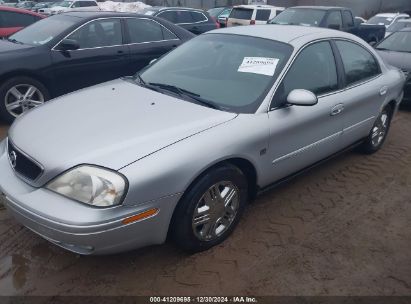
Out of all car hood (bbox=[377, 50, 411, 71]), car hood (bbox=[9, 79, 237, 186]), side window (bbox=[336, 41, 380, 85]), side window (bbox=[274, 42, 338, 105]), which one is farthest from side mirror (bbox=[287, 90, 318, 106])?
car hood (bbox=[377, 50, 411, 71])

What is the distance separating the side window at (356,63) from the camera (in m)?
3.84

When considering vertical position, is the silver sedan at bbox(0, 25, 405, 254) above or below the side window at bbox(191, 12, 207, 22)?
above

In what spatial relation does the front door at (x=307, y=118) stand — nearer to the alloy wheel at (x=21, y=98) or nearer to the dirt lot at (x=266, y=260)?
the dirt lot at (x=266, y=260)

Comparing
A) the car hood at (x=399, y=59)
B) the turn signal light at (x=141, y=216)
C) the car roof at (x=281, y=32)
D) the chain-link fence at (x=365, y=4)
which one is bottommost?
the chain-link fence at (x=365, y=4)

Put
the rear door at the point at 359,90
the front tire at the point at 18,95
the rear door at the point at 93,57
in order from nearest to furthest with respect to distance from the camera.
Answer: the rear door at the point at 359,90 < the front tire at the point at 18,95 < the rear door at the point at 93,57

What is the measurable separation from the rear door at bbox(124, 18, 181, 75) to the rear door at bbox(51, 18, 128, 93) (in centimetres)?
13

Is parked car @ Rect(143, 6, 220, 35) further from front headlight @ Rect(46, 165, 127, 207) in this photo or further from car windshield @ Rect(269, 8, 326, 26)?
front headlight @ Rect(46, 165, 127, 207)

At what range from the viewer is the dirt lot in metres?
2.55

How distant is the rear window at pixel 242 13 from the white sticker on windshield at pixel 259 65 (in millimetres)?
10681

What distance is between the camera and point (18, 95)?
5156 millimetres

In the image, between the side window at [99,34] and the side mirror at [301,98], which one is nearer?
the side mirror at [301,98]

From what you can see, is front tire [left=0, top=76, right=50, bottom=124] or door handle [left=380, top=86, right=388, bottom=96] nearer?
door handle [left=380, top=86, right=388, bottom=96]

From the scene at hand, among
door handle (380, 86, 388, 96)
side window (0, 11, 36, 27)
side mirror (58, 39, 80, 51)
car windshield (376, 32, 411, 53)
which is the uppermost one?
side mirror (58, 39, 80, 51)

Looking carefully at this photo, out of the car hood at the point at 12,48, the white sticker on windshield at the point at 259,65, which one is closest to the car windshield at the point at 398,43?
the white sticker on windshield at the point at 259,65
